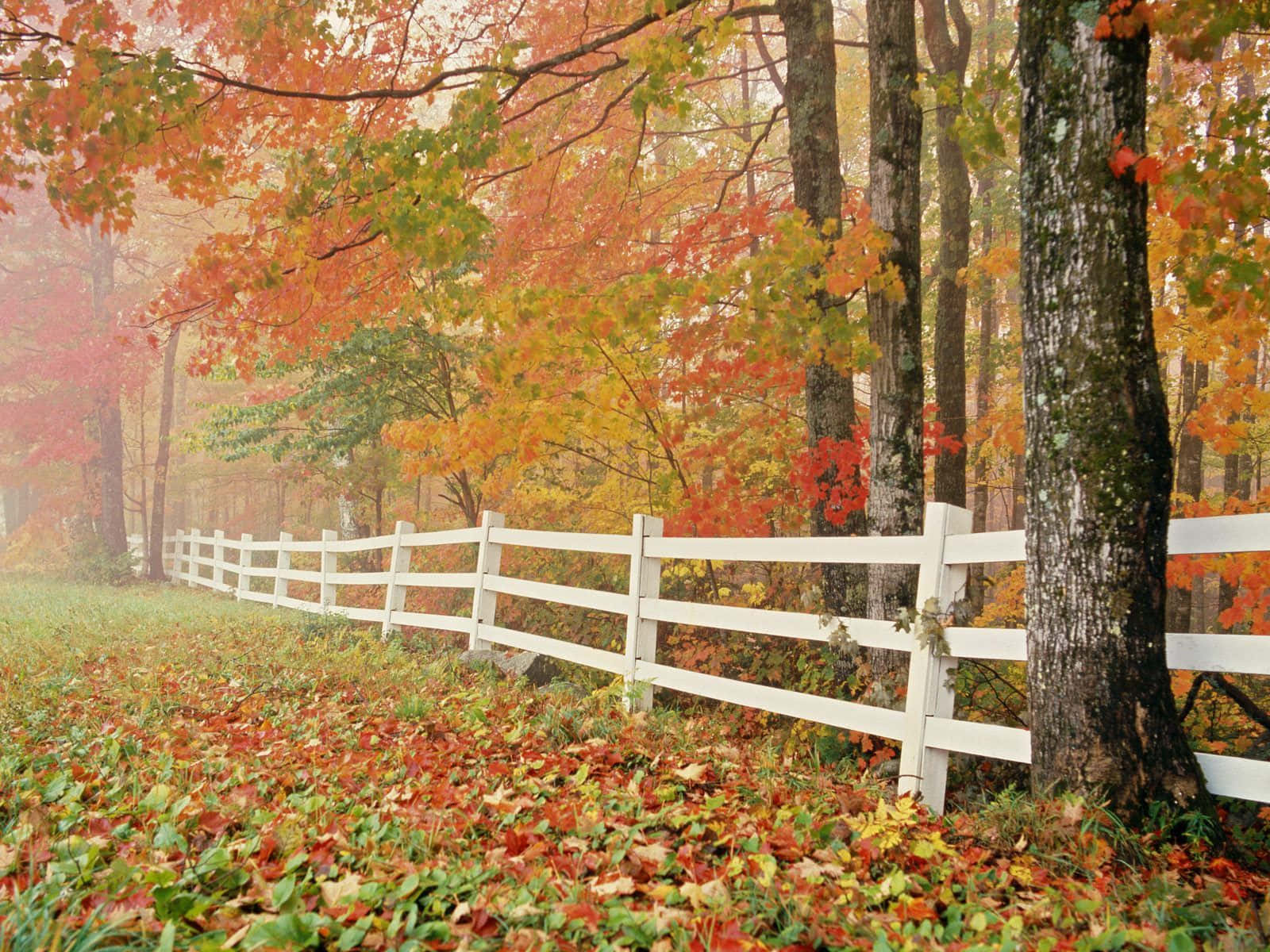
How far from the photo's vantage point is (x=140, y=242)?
78.4 ft

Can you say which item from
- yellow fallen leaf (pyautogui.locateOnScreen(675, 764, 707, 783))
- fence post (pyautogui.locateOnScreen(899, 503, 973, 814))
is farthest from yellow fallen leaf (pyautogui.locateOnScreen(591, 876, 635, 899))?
fence post (pyautogui.locateOnScreen(899, 503, 973, 814))

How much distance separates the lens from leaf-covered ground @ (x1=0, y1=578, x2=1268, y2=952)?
251 centimetres

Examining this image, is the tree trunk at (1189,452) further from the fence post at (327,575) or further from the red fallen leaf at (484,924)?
the red fallen leaf at (484,924)

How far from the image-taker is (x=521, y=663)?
7.18 metres

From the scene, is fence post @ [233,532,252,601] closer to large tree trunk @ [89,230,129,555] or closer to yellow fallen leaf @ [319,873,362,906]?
large tree trunk @ [89,230,129,555]

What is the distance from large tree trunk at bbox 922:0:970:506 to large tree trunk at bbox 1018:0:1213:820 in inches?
208

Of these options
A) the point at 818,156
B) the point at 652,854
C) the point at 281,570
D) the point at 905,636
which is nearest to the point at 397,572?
the point at 281,570

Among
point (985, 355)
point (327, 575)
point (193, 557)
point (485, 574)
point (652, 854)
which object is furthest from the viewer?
point (193, 557)

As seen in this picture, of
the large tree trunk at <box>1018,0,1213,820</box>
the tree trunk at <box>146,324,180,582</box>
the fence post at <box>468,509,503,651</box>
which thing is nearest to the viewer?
the large tree trunk at <box>1018,0,1213,820</box>

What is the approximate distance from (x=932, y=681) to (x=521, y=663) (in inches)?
153

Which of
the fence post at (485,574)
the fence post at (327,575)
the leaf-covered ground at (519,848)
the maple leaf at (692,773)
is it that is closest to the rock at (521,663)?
the fence post at (485,574)

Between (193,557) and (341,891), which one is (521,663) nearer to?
(341,891)

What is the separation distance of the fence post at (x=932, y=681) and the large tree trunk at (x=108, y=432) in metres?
22.2

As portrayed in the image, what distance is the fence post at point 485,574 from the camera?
806 cm
